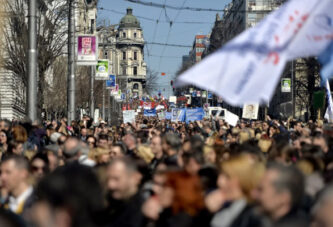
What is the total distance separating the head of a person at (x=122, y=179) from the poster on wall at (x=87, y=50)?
1821 centimetres

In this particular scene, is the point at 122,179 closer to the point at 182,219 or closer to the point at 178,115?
the point at 182,219

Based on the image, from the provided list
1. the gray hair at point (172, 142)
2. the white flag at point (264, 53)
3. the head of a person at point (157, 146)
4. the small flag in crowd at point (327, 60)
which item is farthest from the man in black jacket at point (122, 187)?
the head of a person at point (157, 146)

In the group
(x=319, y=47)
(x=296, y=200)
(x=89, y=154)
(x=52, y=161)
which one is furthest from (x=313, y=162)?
(x=89, y=154)

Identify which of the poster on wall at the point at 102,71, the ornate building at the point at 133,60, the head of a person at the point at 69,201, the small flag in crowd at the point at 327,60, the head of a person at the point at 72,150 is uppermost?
the ornate building at the point at 133,60

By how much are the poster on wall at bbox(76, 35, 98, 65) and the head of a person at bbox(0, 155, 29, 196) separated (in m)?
17.2

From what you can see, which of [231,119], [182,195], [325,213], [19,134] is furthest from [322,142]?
[231,119]

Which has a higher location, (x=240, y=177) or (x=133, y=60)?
(x=133, y=60)

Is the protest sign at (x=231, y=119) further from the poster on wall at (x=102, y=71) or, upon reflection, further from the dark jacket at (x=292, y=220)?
the dark jacket at (x=292, y=220)

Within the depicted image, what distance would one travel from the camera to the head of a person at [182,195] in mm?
5047

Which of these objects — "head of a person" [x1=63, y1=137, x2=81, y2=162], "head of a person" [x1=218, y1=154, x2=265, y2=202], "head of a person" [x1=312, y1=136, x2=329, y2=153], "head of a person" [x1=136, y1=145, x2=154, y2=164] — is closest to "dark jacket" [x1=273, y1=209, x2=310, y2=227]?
"head of a person" [x1=218, y1=154, x2=265, y2=202]

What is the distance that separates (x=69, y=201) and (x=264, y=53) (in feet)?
8.50

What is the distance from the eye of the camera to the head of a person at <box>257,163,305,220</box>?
14.7 feet

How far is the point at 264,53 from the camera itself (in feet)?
18.5

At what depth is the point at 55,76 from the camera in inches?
1577
